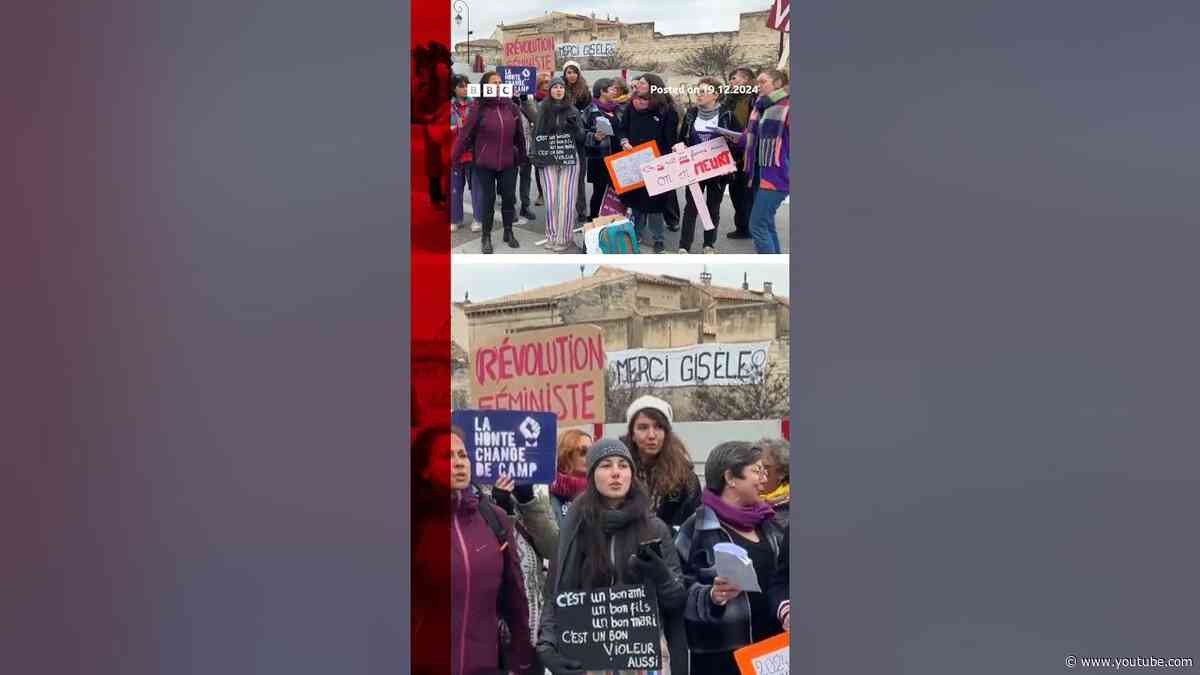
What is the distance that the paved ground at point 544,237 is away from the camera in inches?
122

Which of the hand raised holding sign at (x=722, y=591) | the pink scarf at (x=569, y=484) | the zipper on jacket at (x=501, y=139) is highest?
the zipper on jacket at (x=501, y=139)

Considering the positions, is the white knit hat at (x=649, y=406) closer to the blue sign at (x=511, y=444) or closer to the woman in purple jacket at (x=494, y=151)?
the blue sign at (x=511, y=444)

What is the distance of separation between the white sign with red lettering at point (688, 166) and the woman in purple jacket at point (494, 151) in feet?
1.19

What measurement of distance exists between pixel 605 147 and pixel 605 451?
0.83 m

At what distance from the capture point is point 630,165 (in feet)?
10.4

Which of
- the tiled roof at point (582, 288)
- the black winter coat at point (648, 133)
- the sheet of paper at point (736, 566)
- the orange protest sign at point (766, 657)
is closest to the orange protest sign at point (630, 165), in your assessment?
the black winter coat at point (648, 133)

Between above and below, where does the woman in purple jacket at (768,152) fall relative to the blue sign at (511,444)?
above

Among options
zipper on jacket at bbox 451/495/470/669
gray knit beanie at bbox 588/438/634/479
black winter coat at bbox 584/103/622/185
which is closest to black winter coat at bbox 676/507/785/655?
gray knit beanie at bbox 588/438/634/479

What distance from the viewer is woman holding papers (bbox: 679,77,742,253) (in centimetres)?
312

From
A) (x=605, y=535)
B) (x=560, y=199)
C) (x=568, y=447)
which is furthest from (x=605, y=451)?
(x=560, y=199)

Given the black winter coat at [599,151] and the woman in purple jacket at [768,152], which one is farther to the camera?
the black winter coat at [599,151]

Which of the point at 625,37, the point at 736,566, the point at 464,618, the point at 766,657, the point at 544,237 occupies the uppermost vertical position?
the point at 625,37

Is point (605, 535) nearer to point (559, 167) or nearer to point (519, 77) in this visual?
point (559, 167)

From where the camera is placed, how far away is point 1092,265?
300 centimetres
